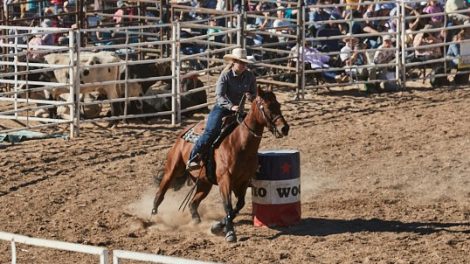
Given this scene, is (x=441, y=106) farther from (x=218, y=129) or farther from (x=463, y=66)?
(x=218, y=129)

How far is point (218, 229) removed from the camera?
417 inches

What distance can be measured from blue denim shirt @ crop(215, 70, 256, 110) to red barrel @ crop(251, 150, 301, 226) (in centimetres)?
60

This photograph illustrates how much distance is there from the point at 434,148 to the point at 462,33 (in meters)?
5.58

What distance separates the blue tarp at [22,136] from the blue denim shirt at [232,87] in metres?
5.23

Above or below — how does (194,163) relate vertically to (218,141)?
below

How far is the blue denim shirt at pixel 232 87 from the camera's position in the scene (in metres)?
10.7

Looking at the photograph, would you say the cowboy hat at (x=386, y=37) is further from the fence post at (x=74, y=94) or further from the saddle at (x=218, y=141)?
the saddle at (x=218, y=141)

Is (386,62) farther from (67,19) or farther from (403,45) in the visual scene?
(67,19)

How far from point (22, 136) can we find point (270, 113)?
621cm

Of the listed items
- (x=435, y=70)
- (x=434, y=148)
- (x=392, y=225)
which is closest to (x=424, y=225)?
(x=392, y=225)

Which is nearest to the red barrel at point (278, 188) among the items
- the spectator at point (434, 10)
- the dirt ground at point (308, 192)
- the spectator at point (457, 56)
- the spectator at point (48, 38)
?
the dirt ground at point (308, 192)

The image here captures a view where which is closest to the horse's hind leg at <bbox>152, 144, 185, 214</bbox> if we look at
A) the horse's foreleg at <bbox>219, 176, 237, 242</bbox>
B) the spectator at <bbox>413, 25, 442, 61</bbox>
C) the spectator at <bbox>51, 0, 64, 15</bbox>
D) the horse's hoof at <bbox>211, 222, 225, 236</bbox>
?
the horse's foreleg at <bbox>219, 176, 237, 242</bbox>

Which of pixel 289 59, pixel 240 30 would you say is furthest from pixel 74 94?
pixel 289 59

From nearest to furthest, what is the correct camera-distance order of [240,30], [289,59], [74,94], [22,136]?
1. [22,136]
2. [74,94]
3. [240,30]
4. [289,59]
